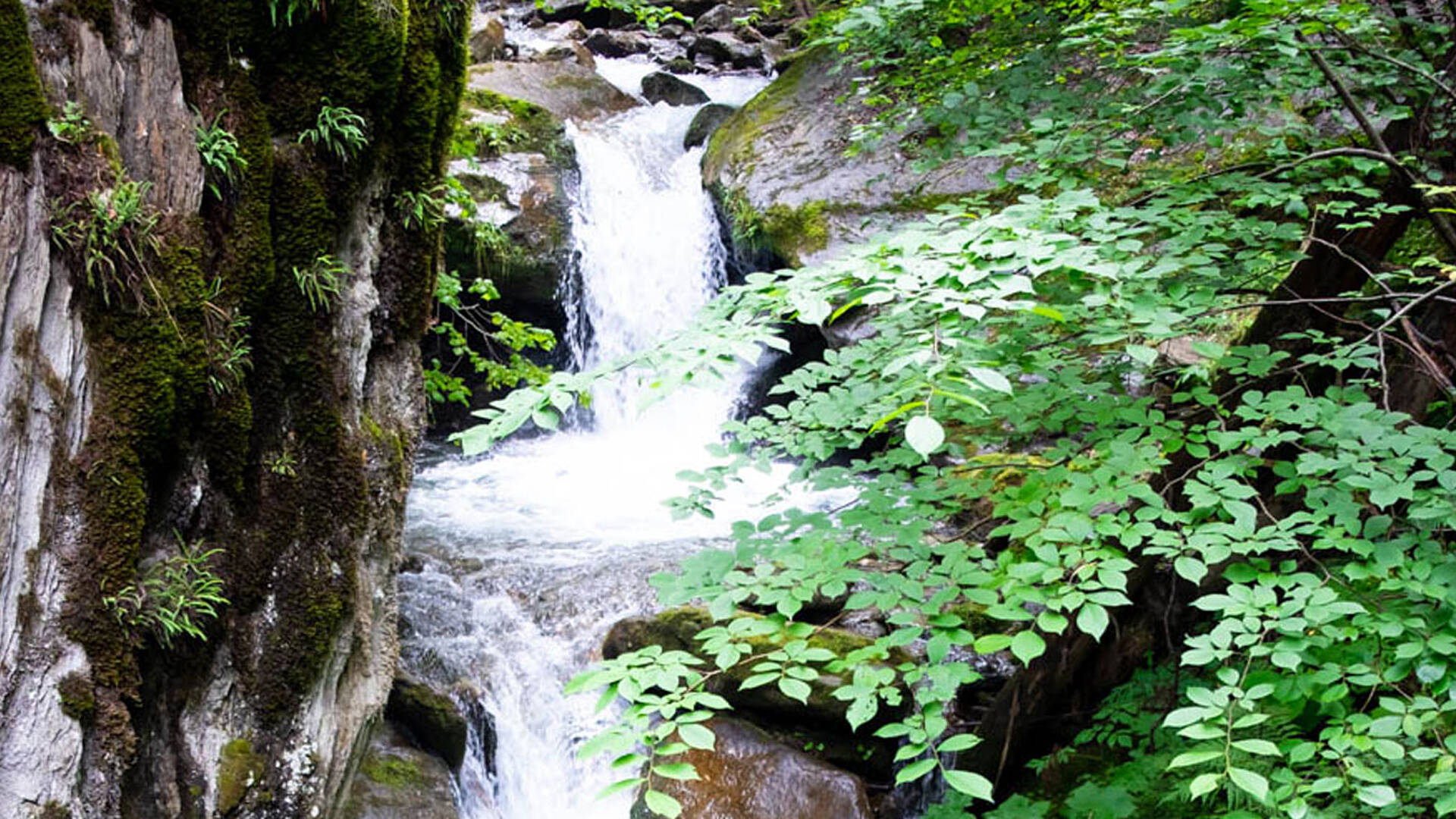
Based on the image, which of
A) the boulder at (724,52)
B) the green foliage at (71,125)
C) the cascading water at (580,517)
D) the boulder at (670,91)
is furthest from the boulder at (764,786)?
the boulder at (724,52)

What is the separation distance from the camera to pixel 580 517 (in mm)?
7668

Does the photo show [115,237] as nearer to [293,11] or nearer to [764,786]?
[293,11]

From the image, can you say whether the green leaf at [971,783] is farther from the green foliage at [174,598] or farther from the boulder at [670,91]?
the boulder at [670,91]

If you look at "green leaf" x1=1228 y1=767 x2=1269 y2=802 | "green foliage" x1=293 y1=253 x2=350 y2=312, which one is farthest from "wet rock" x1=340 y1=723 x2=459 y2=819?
"green leaf" x1=1228 y1=767 x2=1269 y2=802

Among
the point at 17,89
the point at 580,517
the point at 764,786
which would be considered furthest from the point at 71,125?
the point at 580,517

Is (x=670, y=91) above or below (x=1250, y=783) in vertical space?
above

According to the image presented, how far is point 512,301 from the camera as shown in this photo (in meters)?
10.1

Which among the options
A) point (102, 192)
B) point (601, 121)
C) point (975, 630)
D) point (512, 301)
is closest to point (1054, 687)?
point (975, 630)

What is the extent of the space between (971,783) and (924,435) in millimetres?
624

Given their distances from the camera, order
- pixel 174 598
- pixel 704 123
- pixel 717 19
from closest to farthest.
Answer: pixel 174 598
pixel 704 123
pixel 717 19

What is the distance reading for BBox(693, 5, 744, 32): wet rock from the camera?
1753 centimetres

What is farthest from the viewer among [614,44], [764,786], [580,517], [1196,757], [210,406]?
[614,44]

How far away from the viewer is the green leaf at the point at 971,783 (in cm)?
158

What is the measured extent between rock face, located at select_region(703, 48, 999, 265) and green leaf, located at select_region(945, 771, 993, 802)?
6759 millimetres
